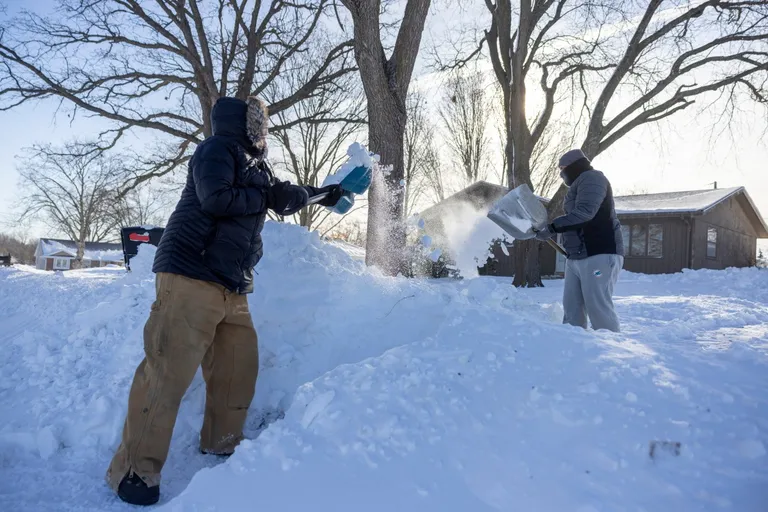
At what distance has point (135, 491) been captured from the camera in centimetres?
217

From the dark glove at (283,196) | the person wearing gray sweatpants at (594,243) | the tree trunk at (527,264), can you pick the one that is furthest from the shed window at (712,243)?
the dark glove at (283,196)

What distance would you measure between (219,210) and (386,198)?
303cm

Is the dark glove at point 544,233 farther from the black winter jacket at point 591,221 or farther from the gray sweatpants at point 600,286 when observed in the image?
the gray sweatpants at point 600,286

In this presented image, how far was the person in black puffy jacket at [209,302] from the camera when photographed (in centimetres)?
225

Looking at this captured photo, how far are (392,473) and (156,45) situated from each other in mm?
12043

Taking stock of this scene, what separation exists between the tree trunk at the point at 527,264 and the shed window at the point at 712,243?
43.2 ft

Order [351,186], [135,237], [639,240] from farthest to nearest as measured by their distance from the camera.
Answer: [639,240]
[135,237]
[351,186]

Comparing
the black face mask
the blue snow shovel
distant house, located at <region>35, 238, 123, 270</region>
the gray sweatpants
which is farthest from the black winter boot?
distant house, located at <region>35, 238, 123, 270</region>

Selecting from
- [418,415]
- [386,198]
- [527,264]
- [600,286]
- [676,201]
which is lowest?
[418,415]

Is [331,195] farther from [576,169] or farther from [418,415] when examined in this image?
[576,169]

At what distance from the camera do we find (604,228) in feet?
12.6

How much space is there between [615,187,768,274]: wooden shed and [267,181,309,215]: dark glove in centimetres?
1934

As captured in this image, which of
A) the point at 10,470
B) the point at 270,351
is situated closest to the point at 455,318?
the point at 270,351

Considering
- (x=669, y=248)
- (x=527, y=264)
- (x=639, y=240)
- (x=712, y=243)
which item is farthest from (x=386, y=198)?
(x=712, y=243)
